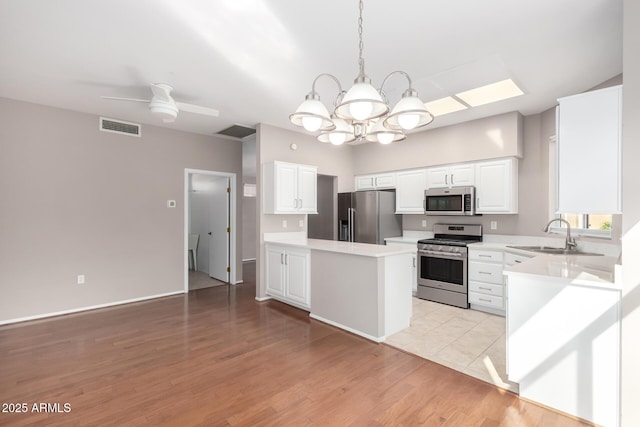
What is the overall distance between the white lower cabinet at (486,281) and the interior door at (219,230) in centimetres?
429

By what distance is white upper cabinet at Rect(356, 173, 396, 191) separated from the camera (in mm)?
5502

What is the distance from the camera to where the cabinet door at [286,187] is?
4539mm

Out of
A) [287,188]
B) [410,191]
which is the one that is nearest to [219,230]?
[287,188]

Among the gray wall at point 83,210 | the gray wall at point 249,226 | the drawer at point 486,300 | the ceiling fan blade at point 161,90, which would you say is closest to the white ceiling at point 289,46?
the ceiling fan blade at point 161,90

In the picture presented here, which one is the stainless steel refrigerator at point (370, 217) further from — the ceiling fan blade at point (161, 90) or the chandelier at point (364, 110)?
the ceiling fan blade at point (161, 90)

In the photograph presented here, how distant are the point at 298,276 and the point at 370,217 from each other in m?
1.88

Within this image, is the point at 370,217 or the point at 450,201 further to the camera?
the point at 370,217

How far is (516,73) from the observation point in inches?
119

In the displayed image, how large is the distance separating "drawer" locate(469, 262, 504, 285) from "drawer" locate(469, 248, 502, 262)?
0.22 ft

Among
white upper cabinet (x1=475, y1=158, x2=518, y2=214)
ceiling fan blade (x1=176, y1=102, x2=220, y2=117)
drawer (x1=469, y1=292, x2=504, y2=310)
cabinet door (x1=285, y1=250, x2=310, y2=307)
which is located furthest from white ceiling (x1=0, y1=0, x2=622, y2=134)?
drawer (x1=469, y1=292, x2=504, y2=310)

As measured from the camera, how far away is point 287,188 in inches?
183

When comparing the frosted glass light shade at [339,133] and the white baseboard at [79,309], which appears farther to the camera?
the white baseboard at [79,309]

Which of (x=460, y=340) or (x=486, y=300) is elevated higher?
(x=486, y=300)

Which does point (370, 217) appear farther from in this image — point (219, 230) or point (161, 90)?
point (161, 90)
